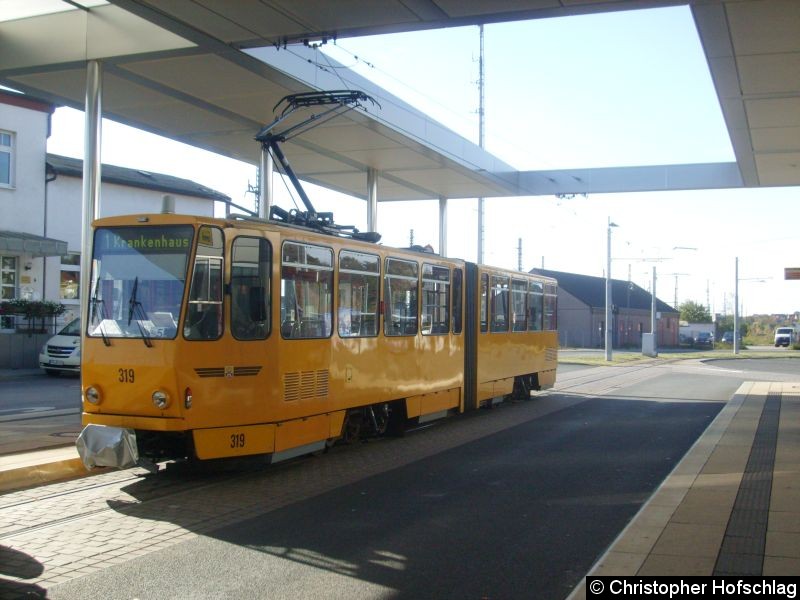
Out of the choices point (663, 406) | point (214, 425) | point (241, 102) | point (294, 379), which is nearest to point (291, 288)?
point (294, 379)

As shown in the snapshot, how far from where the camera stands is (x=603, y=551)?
22.9 feet

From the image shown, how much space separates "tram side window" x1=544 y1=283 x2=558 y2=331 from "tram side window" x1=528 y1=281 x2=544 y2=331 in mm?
345

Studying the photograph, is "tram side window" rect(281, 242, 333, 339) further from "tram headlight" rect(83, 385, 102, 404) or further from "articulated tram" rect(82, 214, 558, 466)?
"tram headlight" rect(83, 385, 102, 404)

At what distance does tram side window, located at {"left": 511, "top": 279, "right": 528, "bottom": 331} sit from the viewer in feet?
62.5

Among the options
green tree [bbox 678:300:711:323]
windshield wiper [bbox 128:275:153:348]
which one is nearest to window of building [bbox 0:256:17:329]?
windshield wiper [bbox 128:275:153:348]

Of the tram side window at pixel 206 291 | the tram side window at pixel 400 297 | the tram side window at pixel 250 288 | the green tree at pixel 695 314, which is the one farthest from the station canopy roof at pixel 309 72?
the green tree at pixel 695 314

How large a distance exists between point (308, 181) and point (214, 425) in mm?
15419

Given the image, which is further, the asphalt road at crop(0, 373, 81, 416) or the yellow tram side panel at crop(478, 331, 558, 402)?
the yellow tram side panel at crop(478, 331, 558, 402)

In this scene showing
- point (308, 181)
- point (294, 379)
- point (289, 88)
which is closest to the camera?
point (294, 379)

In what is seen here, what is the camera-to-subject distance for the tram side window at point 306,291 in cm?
1041

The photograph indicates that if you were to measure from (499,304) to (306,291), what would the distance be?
7976 millimetres

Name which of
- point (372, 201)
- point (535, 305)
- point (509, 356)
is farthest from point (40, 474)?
point (535, 305)

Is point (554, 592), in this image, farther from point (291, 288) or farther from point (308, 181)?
point (308, 181)

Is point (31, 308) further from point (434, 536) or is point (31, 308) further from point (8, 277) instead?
point (434, 536)
